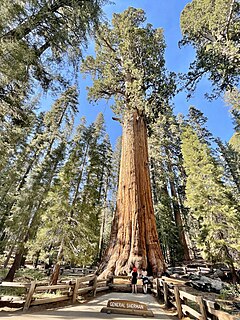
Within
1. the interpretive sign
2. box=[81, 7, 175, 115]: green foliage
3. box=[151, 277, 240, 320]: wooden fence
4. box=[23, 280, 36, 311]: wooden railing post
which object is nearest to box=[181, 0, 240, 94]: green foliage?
box=[81, 7, 175, 115]: green foliage

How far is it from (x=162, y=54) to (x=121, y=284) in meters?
13.0

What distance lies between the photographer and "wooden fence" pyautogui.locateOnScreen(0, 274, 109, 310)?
16.5 ft

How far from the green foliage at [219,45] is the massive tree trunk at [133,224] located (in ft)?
15.7

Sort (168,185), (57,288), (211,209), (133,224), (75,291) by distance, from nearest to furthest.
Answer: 1. (57,288)
2. (75,291)
3. (133,224)
4. (211,209)
5. (168,185)

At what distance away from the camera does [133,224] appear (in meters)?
9.59

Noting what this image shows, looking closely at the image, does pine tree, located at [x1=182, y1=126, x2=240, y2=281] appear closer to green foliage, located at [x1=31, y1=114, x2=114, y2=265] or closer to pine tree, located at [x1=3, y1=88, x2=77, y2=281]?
green foliage, located at [x1=31, y1=114, x2=114, y2=265]

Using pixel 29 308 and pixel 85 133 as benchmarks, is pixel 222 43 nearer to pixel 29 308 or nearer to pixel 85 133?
pixel 29 308

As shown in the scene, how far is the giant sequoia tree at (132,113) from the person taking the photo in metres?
9.23

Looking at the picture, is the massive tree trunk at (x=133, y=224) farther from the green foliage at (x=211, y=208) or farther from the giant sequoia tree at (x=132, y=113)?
the green foliage at (x=211, y=208)

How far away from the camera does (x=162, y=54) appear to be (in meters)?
13.4

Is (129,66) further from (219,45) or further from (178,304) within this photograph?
(178,304)

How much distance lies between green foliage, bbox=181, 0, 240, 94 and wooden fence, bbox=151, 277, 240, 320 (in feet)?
22.3

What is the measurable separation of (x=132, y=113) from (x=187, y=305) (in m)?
10.1

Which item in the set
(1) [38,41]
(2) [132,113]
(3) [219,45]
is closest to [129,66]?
(2) [132,113]
